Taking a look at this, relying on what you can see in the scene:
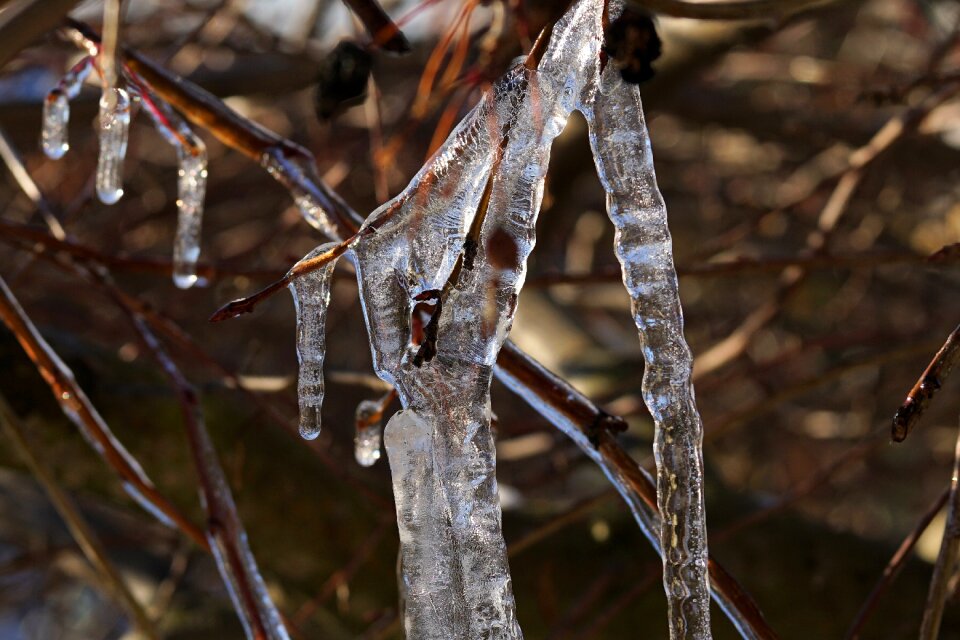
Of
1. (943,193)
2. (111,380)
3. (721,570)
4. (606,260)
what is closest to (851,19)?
(943,193)

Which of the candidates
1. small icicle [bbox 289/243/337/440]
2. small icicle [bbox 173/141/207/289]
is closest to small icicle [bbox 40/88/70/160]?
small icicle [bbox 173/141/207/289]

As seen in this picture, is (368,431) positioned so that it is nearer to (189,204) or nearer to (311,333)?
(311,333)

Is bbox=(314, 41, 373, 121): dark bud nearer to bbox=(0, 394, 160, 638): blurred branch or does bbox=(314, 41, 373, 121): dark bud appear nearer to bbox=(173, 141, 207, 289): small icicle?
bbox=(173, 141, 207, 289): small icicle

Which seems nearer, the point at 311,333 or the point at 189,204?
the point at 311,333

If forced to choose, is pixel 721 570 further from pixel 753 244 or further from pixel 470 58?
pixel 753 244

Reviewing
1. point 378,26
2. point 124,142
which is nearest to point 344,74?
point 378,26
